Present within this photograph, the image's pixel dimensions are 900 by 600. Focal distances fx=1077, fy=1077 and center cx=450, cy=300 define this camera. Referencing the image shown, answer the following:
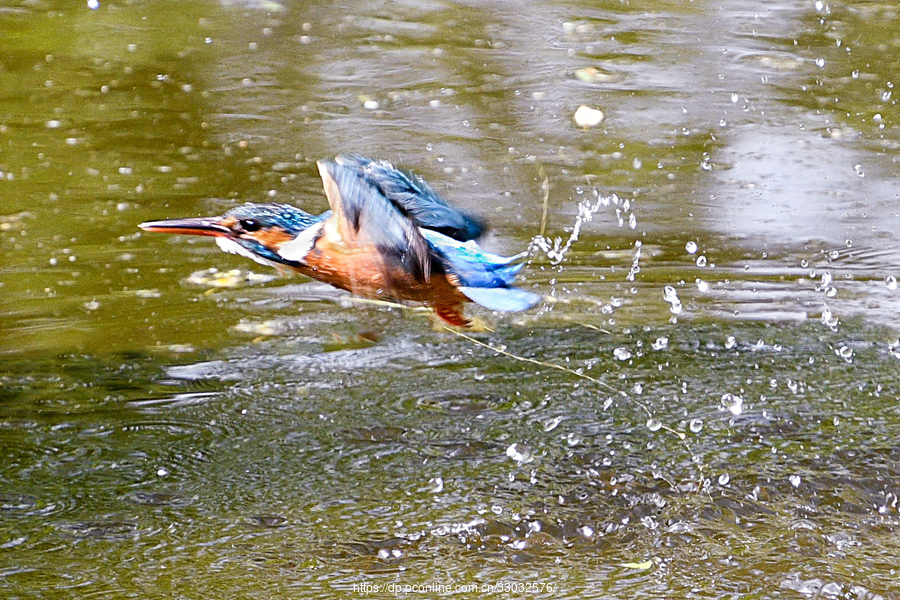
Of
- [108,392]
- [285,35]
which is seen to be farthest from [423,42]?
[108,392]

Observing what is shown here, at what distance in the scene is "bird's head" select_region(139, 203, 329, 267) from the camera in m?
2.38

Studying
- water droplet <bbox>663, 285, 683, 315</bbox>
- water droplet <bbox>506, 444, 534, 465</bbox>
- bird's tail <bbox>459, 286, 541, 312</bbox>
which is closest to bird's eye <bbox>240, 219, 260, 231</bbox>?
bird's tail <bbox>459, 286, 541, 312</bbox>

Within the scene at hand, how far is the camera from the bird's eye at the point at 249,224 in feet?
7.84

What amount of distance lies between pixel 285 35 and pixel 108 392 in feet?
10.5

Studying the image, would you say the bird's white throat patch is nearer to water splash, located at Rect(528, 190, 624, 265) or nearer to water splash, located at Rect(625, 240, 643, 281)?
water splash, located at Rect(528, 190, 624, 265)

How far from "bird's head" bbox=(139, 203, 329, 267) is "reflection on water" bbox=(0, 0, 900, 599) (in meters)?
0.73

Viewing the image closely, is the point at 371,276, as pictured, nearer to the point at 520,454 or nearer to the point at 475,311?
the point at 520,454

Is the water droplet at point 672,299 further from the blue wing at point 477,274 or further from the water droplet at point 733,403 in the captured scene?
the blue wing at point 477,274

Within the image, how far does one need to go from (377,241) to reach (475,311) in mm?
1535

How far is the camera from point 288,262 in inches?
94.4

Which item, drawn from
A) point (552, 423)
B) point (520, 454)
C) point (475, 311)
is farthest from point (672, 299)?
point (520, 454)

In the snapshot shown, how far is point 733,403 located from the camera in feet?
10.5

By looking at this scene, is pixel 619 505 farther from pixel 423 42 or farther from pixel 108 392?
pixel 423 42

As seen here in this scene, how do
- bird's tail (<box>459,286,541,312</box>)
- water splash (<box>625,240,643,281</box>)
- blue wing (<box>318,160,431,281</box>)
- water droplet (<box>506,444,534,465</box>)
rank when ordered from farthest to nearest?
water splash (<box>625,240,643,281</box>)
water droplet (<box>506,444,534,465</box>)
bird's tail (<box>459,286,541,312</box>)
blue wing (<box>318,160,431,281</box>)
